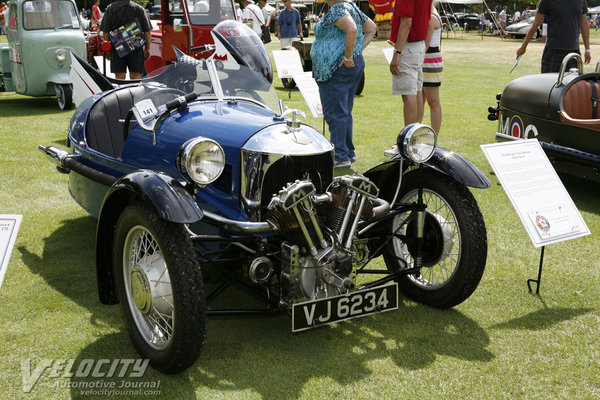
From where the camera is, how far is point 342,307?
3.14m

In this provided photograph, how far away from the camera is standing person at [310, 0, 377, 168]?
6.20 m

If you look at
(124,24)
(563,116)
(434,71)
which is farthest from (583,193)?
(124,24)

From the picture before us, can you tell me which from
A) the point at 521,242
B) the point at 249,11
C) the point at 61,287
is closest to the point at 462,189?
the point at 521,242

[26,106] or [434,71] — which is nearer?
[434,71]

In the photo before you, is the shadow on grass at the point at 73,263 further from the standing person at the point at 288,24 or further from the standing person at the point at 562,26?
the standing person at the point at 288,24

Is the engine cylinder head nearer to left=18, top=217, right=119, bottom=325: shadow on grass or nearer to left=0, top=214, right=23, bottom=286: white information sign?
left=18, top=217, right=119, bottom=325: shadow on grass

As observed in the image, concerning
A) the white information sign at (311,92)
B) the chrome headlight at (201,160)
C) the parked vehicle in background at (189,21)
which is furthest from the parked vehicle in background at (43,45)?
the chrome headlight at (201,160)

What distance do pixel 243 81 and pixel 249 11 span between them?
10602 millimetres

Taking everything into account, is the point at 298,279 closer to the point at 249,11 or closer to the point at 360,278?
the point at 360,278

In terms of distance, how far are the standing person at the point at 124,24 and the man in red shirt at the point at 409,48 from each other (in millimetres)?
4205

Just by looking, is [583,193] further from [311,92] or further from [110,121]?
[110,121]

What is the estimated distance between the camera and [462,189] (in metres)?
3.64

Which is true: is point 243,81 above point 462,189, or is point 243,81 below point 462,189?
above

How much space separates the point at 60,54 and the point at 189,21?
7.59ft
